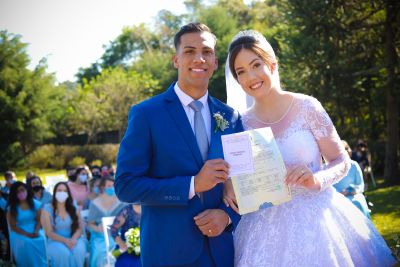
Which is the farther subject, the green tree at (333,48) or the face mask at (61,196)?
the green tree at (333,48)

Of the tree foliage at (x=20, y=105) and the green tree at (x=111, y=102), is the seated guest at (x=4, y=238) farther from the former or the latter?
the tree foliage at (x=20, y=105)

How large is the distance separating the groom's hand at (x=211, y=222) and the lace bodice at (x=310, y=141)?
0.66 metres

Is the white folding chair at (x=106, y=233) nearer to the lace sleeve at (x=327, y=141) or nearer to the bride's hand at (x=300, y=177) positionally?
the lace sleeve at (x=327, y=141)

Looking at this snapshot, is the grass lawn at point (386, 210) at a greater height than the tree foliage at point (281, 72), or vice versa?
the tree foliage at point (281, 72)

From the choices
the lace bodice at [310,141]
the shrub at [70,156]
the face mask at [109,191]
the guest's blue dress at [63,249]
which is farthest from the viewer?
the shrub at [70,156]

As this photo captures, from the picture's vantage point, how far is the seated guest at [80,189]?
10865 millimetres

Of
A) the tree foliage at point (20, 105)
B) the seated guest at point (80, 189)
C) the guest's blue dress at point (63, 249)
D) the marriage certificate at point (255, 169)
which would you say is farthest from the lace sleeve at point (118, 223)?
the tree foliage at point (20, 105)

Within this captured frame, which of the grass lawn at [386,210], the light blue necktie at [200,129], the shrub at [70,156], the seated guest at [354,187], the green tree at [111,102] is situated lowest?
the grass lawn at [386,210]

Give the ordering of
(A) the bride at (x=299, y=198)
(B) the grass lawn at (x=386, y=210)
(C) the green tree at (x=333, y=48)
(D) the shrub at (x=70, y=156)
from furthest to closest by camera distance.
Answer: (D) the shrub at (x=70, y=156), (C) the green tree at (x=333, y=48), (B) the grass lawn at (x=386, y=210), (A) the bride at (x=299, y=198)

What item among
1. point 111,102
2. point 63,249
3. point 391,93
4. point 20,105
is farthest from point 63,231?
point 20,105

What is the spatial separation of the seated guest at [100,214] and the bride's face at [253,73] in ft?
18.1

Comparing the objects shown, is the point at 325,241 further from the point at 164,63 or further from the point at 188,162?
the point at 164,63

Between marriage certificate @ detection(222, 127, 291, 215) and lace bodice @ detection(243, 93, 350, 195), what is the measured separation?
1.20ft

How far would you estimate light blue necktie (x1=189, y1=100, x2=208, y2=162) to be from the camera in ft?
9.11
